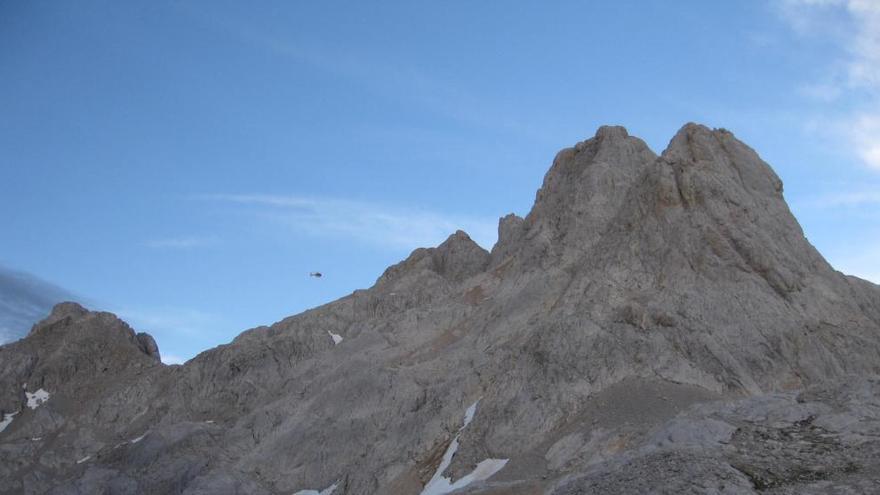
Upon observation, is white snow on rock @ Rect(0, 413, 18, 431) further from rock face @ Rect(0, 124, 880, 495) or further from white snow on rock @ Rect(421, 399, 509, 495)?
white snow on rock @ Rect(421, 399, 509, 495)

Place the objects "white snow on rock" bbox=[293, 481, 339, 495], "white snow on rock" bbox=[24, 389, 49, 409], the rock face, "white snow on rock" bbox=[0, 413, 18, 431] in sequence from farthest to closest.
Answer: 1. "white snow on rock" bbox=[24, 389, 49, 409]
2. "white snow on rock" bbox=[0, 413, 18, 431]
3. "white snow on rock" bbox=[293, 481, 339, 495]
4. the rock face

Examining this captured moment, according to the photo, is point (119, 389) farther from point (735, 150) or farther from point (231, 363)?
point (735, 150)

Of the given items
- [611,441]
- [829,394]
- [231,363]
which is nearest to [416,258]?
[231,363]

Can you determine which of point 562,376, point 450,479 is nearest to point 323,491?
point 450,479

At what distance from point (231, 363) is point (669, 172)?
46.9m

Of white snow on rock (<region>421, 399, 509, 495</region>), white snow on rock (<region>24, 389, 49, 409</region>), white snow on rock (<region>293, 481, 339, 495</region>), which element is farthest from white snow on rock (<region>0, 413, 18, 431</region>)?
white snow on rock (<region>421, 399, 509, 495</region>)

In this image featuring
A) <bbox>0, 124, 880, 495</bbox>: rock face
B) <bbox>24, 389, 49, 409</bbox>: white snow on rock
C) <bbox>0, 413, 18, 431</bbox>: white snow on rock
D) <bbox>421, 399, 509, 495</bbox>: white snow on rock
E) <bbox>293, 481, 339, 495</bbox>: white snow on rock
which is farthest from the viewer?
<bbox>24, 389, 49, 409</bbox>: white snow on rock

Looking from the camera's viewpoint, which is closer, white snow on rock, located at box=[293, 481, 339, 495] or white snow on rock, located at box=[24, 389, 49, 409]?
white snow on rock, located at box=[293, 481, 339, 495]

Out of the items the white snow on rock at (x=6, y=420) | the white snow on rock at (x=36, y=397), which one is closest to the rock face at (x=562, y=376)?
the white snow on rock at (x=6, y=420)

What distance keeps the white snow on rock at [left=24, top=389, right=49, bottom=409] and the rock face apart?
132 centimetres

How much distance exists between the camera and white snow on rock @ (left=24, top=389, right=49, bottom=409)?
3863 inches

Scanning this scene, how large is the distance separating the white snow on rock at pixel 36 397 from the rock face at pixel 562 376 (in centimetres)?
132

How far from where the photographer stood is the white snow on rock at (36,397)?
322 ft

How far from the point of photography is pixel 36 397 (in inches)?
3910
